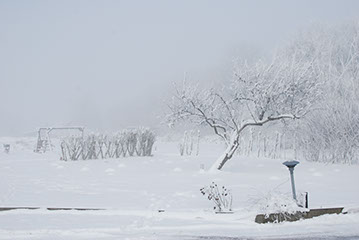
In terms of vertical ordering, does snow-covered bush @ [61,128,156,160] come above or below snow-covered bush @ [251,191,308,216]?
above

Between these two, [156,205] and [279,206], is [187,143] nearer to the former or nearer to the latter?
[156,205]

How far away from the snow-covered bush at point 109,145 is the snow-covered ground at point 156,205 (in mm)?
7294

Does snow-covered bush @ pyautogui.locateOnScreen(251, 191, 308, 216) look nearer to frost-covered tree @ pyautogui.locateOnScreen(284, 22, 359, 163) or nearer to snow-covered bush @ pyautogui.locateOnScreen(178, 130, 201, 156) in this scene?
frost-covered tree @ pyautogui.locateOnScreen(284, 22, 359, 163)

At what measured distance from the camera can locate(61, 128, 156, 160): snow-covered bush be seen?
2188 centimetres

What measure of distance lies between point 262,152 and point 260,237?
20.3m

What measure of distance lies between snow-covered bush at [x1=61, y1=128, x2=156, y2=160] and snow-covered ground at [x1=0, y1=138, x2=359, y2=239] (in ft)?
23.9

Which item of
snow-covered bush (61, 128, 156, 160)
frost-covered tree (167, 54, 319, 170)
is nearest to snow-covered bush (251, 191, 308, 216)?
frost-covered tree (167, 54, 319, 170)

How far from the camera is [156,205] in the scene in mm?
8625

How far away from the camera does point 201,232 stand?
6.39 m

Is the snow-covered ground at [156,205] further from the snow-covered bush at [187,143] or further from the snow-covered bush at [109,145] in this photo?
the snow-covered bush at [187,143]

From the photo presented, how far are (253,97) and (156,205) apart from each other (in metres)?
8.56

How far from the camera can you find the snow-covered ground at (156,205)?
6312 mm

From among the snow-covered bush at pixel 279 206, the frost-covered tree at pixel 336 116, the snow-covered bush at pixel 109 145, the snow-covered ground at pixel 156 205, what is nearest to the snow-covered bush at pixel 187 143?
the snow-covered bush at pixel 109 145

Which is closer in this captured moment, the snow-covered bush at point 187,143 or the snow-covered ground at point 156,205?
the snow-covered ground at point 156,205
